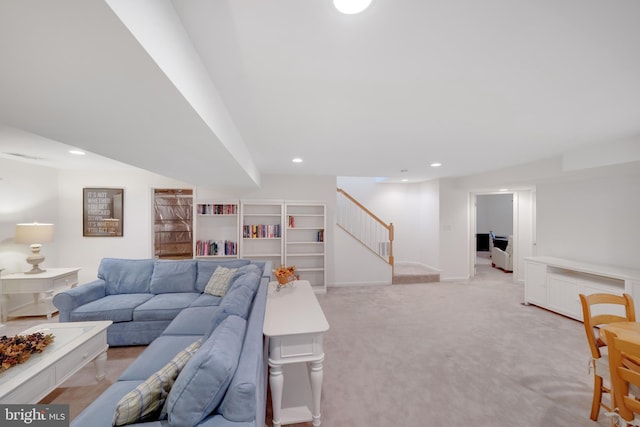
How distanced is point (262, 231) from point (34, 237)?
10.5 ft

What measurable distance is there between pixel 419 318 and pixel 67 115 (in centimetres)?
428

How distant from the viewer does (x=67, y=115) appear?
4.46 ft

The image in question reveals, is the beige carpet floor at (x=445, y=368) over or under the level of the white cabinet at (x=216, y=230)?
under

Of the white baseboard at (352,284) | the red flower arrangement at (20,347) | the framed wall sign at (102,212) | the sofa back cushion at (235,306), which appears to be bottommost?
the white baseboard at (352,284)

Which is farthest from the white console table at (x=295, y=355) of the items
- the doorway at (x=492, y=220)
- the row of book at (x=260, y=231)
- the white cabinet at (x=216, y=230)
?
the doorway at (x=492, y=220)

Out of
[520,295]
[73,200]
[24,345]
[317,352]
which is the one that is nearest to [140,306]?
[24,345]

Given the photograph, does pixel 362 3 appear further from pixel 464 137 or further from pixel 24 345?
pixel 24 345

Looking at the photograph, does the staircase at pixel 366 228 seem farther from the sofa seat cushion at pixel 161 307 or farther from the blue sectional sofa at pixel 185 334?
the sofa seat cushion at pixel 161 307

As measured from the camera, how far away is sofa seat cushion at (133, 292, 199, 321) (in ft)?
9.61

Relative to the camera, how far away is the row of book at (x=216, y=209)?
4.89 metres

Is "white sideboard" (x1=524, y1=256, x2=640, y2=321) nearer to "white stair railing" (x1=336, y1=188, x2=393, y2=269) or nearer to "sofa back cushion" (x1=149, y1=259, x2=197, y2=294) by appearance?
"white stair railing" (x1=336, y1=188, x2=393, y2=269)

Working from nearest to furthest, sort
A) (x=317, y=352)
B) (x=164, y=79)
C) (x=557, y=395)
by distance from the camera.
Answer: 1. (x=164, y=79)
2. (x=317, y=352)
3. (x=557, y=395)

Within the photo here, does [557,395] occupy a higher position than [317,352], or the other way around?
[317,352]

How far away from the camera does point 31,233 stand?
139 inches
